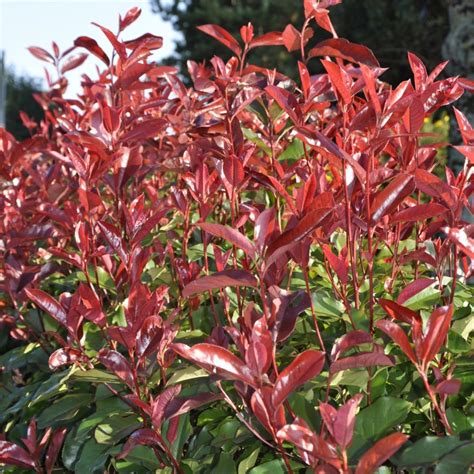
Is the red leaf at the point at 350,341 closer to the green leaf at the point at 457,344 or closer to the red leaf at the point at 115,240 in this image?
the green leaf at the point at 457,344

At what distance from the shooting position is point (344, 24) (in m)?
13.9

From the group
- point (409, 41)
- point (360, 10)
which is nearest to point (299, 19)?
point (360, 10)

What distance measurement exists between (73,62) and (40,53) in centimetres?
13

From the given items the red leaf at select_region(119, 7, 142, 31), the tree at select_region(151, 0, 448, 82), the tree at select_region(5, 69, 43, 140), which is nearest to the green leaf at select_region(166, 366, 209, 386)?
the red leaf at select_region(119, 7, 142, 31)

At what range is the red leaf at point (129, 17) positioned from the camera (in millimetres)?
A: 1973

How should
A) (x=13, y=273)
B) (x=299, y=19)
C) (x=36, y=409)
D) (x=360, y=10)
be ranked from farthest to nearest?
(x=299, y=19), (x=360, y=10), (x=13, y=273), (x=36, y=409)

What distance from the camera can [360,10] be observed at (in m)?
14.0

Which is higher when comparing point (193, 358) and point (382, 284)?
point (193, 358)

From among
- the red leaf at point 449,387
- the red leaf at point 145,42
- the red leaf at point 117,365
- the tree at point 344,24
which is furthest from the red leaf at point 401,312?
the tree at point 344,24

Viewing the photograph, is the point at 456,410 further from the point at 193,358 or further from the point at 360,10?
the point at 360,10

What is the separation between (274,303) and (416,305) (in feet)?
1.41

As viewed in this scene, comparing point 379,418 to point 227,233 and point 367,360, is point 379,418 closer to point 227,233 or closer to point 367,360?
point 367,360

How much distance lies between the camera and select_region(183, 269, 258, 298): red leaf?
45.0 inches

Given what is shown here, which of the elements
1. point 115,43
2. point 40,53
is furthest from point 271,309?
point 40,53
